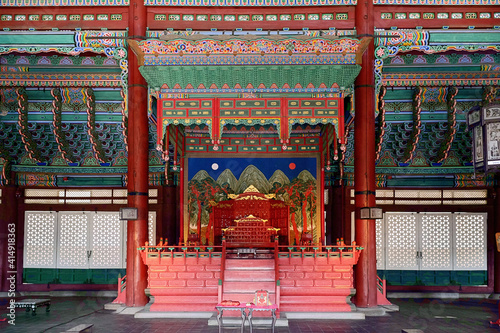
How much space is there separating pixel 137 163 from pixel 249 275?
3.20 m

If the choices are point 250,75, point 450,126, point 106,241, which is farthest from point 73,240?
point 450,126

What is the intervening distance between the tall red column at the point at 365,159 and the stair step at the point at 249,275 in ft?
5.85

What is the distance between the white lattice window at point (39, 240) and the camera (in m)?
12.2

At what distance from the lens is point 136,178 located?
893 centimetres

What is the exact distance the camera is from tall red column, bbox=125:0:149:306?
8859 millimetres

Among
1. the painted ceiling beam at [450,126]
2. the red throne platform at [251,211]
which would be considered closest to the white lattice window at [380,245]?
the painted ceiling beam at [450,126]

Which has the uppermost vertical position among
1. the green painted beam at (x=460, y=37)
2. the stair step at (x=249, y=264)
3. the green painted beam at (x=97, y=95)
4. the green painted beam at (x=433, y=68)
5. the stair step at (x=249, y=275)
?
the green painted beam at (x=460, y=37)

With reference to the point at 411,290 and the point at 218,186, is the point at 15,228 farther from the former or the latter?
the point at 411,290

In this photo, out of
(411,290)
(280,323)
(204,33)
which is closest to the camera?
(280,323)

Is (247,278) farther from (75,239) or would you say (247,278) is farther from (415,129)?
(75,239)

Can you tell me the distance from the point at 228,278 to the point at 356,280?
2.58 meters

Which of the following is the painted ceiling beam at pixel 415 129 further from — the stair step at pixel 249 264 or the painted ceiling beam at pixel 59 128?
the painted ceiling beam at pixel 59 128

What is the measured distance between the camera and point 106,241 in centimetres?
1245

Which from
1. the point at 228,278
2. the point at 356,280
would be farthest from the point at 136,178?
the point at 356,280
